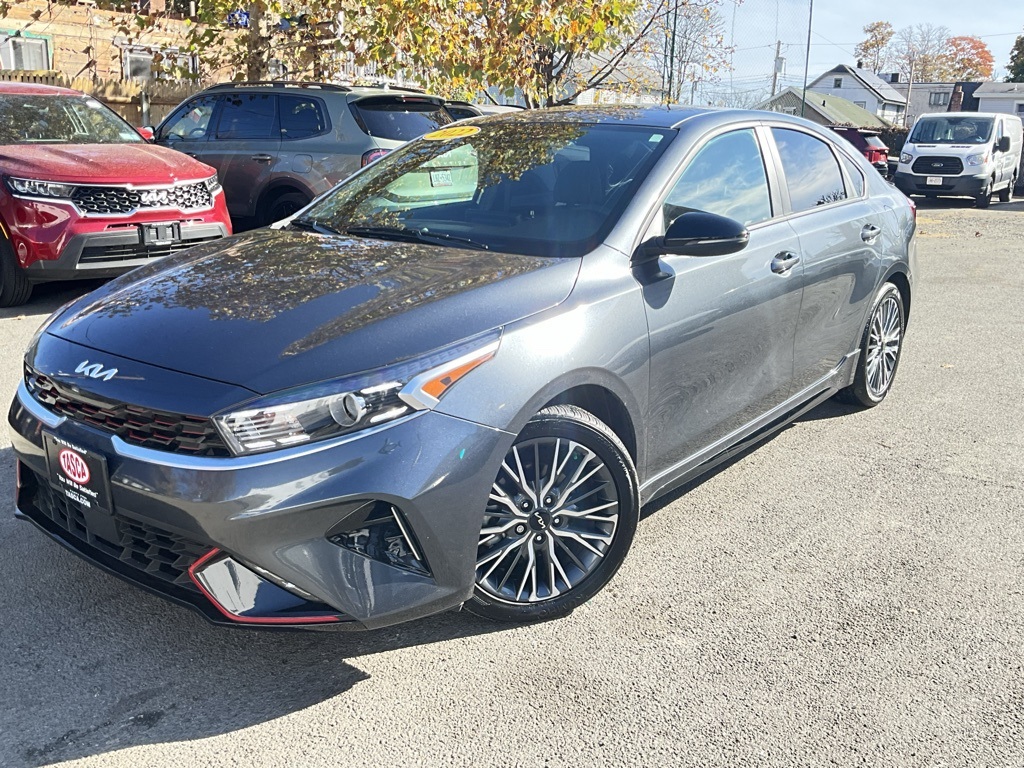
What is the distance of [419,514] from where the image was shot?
8.63 feet

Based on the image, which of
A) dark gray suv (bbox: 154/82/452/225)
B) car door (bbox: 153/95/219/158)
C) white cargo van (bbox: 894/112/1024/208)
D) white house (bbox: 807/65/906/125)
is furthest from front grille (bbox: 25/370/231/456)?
white house (bbox: 807/65/906/125)

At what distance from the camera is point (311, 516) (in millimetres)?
2527

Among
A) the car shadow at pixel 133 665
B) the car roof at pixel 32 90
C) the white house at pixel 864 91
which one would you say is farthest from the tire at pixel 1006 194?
the white house at pixel 864 91

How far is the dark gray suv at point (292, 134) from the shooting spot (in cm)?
862

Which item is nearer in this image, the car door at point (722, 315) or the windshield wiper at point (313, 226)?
the car door at point (722, 315)

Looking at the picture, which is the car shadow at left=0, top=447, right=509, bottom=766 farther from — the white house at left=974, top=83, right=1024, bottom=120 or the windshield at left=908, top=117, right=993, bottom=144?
the white house at left=974, top=83, right=1024, bottom=120

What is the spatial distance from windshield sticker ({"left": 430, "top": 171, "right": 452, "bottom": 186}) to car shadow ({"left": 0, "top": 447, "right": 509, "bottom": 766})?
1862mm

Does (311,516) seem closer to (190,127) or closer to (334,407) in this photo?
(334,407)

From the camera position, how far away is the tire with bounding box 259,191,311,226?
895 cm

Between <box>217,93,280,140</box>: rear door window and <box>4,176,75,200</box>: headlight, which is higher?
<box>217,93,280,140</box>: rear door window

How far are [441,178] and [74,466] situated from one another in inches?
79.3

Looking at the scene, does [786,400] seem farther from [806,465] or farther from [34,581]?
[34,581]

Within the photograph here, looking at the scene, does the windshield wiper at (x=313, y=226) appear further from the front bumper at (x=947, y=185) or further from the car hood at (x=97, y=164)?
the front bumper at (x=947, y=185)

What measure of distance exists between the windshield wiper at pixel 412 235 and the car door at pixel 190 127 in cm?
637
